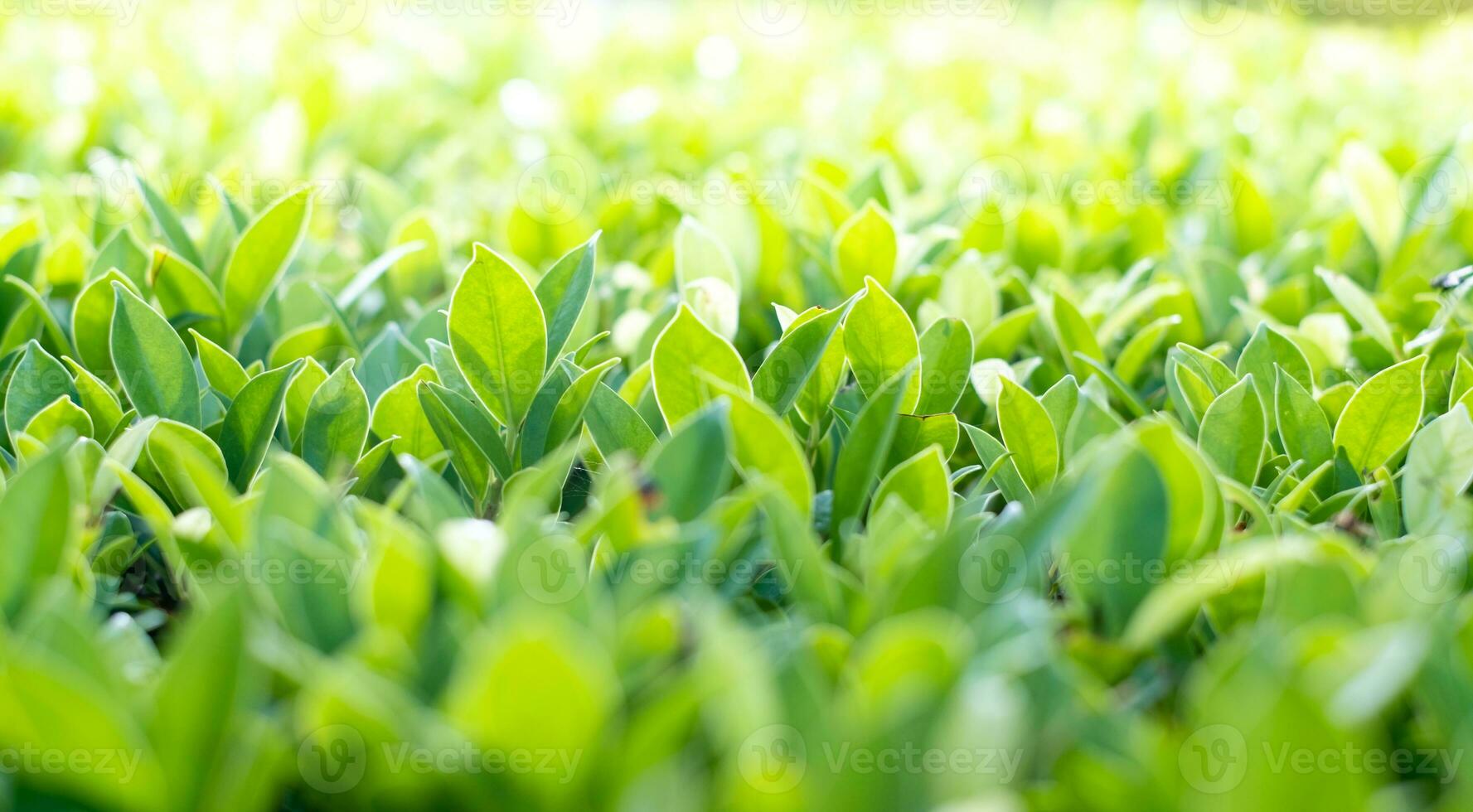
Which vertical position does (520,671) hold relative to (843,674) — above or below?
above

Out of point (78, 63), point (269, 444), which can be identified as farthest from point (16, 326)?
point (78, 63)

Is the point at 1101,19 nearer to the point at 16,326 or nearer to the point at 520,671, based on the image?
the point at 16,326

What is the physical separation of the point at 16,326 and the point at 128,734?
133 centimetres

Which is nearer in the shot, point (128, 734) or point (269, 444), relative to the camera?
point (128, 734)

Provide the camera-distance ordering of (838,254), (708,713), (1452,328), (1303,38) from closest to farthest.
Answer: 1. (708,713)
2. (1452,328)
3. (838,254)
4. (1303,38)

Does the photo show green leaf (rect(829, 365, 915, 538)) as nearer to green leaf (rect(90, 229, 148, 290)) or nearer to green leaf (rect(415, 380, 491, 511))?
green leaf (rect(415, 380, 491, 511))

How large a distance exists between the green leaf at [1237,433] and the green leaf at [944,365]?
0.35m

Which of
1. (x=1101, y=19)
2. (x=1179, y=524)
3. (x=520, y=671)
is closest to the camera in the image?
(x=520, y=671)

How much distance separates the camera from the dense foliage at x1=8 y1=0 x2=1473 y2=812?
1.02 m

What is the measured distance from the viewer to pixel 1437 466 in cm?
151

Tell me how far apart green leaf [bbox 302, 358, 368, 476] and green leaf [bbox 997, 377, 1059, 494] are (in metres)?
0.86

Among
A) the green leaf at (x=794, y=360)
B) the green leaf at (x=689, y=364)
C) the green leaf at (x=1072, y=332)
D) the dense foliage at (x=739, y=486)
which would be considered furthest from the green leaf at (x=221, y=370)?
the green leaf at (x=1072, y=332)

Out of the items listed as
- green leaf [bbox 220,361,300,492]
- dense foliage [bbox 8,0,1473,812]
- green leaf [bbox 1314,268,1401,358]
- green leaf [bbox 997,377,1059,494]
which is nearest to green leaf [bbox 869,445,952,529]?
dense foliage [bbox 8,0,1473,812]

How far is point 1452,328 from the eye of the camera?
200 centimetres
